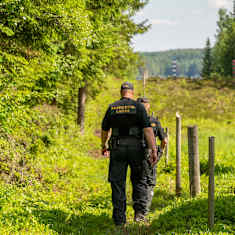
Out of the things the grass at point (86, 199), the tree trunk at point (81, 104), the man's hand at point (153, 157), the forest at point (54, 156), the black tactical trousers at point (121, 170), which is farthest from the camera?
the tree trunk at point (81, 104)

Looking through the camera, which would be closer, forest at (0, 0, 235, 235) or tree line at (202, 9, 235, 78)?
forest at (0, 0, 235, 235)

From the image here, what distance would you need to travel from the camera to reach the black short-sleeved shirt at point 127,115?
18.1 ft

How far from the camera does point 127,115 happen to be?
5539 mm

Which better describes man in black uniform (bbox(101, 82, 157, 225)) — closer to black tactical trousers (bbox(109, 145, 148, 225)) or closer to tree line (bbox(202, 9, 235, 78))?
black tactical trousers (bbox(109, 145, 148, 225))

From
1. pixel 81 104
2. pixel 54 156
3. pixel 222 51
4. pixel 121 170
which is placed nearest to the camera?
pixel 121 170

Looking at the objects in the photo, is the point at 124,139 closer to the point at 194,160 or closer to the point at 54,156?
the point at 194,160

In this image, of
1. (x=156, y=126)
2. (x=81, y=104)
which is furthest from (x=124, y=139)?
(x=81, y=104)

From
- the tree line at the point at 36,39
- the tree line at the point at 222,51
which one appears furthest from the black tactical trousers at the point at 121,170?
the tree line at the point at 222,51

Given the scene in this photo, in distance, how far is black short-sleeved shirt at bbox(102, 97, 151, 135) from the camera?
5527 millimetres

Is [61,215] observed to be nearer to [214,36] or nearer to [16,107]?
[16,107]

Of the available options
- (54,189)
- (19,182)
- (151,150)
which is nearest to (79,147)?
(54,189)

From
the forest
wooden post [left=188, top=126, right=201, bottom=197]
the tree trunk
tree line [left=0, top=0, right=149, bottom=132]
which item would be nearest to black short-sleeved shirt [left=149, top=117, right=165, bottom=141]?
wooden post [left=188, top=126, right=201, bottom=197]

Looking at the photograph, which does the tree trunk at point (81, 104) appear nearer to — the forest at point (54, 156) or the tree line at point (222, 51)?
the forest at point (54, 156)

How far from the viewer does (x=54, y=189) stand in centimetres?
896
